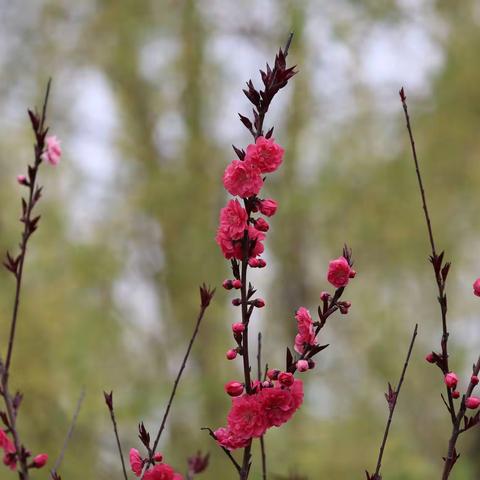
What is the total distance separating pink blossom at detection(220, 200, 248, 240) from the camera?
1.08 meters

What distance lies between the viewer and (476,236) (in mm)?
4992

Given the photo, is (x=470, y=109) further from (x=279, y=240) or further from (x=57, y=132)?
(x=57, y=132)

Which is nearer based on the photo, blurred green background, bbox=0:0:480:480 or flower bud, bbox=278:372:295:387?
flower bud, bbox=278:372:295:387

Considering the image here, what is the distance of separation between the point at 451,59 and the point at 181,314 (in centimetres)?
228

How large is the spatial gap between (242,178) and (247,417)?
1.08ft

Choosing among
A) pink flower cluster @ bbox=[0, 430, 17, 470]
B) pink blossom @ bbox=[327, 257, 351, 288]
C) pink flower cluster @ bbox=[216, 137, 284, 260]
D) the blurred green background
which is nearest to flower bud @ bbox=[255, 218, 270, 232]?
pink flower cluster @ bbox=[216, 137, 284, 260]

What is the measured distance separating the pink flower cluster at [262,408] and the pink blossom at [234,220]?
207mm

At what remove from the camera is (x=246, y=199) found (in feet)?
3.63

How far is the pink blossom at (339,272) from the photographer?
1.12m

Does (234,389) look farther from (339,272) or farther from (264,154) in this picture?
(264,154)

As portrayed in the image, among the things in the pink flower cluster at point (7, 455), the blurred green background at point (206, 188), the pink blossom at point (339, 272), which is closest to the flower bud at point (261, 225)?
the pink blossom at point (339, 272)

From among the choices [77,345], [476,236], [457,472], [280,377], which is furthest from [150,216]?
[280,377]

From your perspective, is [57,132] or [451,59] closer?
[451,59]

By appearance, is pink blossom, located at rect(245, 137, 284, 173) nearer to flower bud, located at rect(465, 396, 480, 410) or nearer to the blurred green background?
flower bud, located at rect(465, 396, 480, 410)
